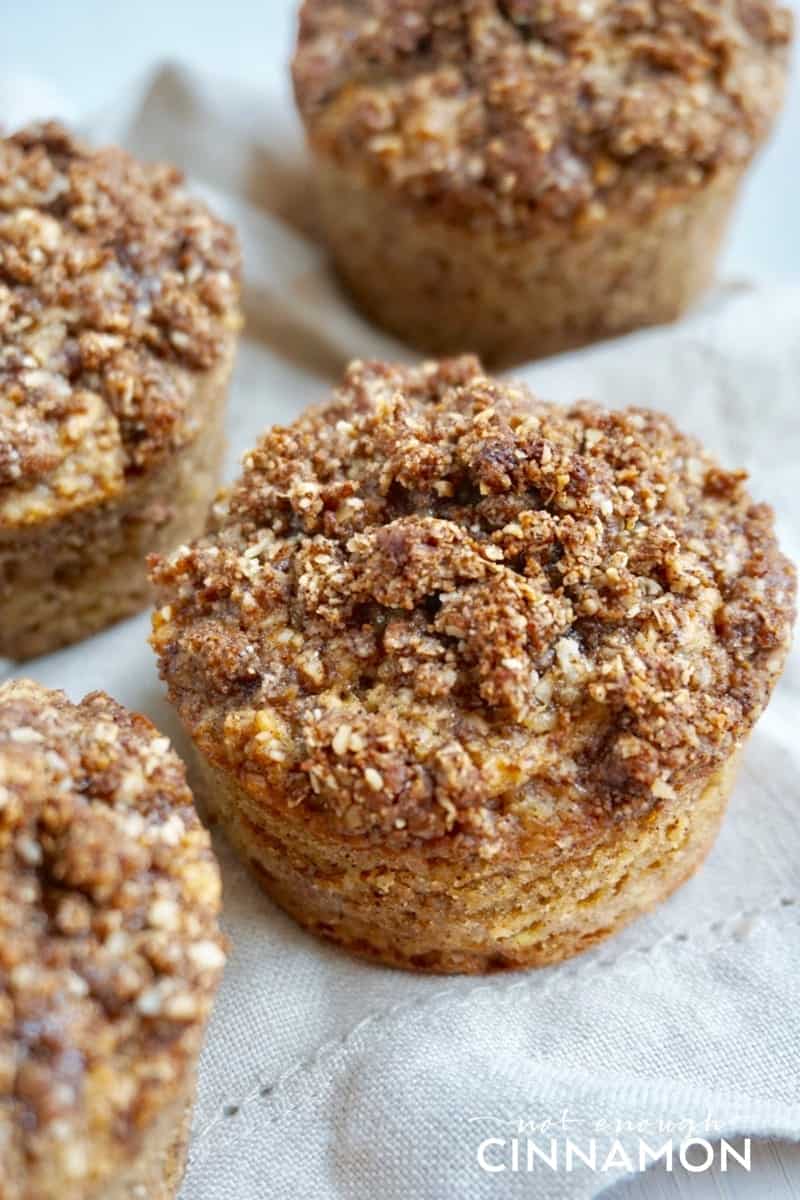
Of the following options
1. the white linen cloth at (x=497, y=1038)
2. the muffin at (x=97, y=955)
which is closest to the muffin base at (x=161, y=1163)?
the muffin at (x=97, y=955)

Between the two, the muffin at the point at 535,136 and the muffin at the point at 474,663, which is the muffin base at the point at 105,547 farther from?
the muffin at the point at 535,136

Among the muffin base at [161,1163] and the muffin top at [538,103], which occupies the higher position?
the muffin top at [538,103]

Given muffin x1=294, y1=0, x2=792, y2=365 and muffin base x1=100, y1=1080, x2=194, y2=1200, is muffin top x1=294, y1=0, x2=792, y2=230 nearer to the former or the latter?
muffin x1=294, y1=0, x2=792, y2=365

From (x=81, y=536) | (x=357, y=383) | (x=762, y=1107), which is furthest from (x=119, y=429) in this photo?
(x=762, y=1107)

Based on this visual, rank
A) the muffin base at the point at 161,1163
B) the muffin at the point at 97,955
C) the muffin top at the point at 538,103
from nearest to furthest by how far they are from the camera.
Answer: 1. the muffin at the point at 97,955
2. the muffin base at the point at 161,1163
3. the muffin top at the point at 538,103

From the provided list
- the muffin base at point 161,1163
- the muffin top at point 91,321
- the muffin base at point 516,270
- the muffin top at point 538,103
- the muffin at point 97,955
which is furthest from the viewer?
the muffin base at point 516,270

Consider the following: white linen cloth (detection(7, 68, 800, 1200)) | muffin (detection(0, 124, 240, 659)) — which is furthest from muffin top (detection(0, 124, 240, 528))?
white linen cloth (detection(7, 68, 800, 1200))

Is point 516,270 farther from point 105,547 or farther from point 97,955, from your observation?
point 97,955

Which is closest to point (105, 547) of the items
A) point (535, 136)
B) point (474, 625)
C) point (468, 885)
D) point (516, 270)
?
point (474, 625)
